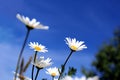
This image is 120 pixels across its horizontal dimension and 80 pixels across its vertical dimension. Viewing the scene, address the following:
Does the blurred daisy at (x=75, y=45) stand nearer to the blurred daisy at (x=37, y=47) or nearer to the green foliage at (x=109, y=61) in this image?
the blurred daisy at (x=37, y=47)

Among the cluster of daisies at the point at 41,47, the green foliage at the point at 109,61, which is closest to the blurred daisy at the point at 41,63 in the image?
the cluster of daisies at the point at 41,47

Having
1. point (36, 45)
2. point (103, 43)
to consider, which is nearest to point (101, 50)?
point (103, 43)

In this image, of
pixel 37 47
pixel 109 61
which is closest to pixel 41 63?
pixel 37 47

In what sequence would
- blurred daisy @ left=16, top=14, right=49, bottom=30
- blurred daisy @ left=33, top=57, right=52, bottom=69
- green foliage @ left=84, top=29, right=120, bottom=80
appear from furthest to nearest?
green foliage @ left=84, top=29, right=120, bottom=80
blurred daisy @ left=33, top=57, right=52, bottom=69
blurred daisy @ left=16, top=14, right=49, bottom=30

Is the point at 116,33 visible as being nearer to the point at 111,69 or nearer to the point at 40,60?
the point at 111,69

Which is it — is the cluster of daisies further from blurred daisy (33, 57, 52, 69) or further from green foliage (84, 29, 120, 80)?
green foliage (84, 29, 120, 80)

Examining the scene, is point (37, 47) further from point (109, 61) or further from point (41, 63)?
point (109, 61)

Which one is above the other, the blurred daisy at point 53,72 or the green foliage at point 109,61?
the green foliage at point 109,61


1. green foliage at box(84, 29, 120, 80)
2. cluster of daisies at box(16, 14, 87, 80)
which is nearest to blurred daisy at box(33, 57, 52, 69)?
cluster of daisies at box(16, 14, 87, 80)

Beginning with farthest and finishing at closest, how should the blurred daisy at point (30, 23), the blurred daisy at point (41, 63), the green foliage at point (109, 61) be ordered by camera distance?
the green foliage at point (109, 61)
the blurred daisy at point (41, 63)
the blurred daisy at point (30, 23)

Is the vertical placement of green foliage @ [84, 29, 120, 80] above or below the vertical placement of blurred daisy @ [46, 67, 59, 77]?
above
